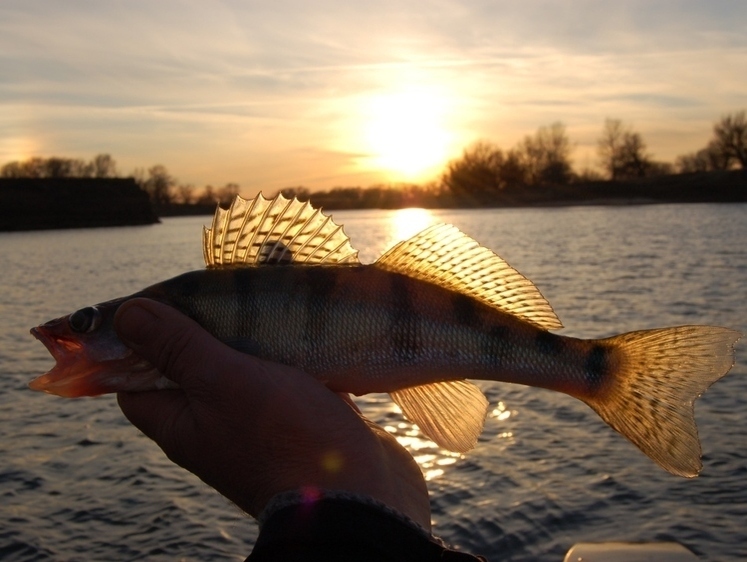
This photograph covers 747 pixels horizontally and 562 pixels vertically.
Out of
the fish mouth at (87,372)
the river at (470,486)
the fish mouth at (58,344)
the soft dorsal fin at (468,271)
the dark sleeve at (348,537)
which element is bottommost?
the river at (470,486)

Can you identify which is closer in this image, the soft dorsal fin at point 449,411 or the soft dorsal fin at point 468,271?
the soft dorsal fin at point 468,271

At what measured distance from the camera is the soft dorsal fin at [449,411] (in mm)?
3631

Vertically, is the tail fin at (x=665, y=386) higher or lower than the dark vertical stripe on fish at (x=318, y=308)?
lower

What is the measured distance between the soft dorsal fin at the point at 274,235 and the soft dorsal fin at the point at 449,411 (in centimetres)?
73

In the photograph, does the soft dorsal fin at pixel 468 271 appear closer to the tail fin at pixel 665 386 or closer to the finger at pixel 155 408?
the tail fin at pixel 665 386

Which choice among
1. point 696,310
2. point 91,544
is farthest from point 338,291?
point 696,310

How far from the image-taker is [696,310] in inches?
802

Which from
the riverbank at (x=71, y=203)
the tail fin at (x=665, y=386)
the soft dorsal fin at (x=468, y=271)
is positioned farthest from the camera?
the riverbank at (x=71, y=203)

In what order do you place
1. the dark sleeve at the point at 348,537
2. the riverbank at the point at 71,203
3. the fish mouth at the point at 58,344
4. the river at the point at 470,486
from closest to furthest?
1. the dark sleeve at the point at 348,537
2. the fish mouth at the point at 58,344
3. the river at the point at 470,486
4. the riverbank at the point at 71,203

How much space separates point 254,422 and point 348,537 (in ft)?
2.61

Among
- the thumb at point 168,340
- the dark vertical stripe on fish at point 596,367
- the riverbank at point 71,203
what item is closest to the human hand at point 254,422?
the thumb at point 168,340

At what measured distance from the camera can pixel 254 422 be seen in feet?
10.2

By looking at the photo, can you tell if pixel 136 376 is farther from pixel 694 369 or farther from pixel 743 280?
pixel 743 280

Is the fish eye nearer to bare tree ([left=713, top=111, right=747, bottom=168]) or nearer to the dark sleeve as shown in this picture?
the dark sleeve
